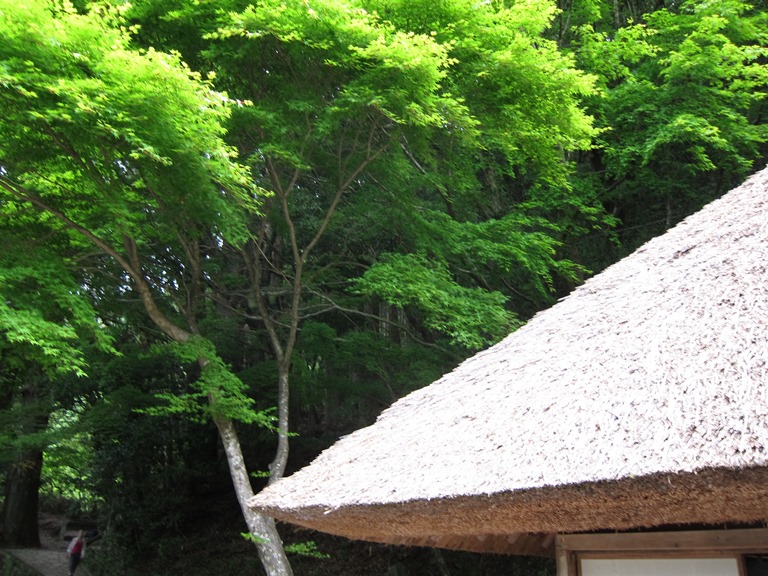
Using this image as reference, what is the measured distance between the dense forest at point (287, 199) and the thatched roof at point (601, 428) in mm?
3189

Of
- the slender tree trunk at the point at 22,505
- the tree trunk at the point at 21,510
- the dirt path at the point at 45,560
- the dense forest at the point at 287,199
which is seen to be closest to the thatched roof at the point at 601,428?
the dense forest at the point at 287,199

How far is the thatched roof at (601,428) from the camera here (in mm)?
2586

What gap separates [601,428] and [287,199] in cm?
785

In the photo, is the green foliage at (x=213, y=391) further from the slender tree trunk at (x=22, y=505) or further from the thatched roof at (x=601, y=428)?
the slender tree trunk at (x=22, y=505)

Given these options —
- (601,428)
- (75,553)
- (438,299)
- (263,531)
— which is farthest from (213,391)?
(75,553)

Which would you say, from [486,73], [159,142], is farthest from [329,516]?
[486,73]

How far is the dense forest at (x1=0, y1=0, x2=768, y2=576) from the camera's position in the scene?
657 centimetres

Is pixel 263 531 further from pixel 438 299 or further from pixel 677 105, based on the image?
pixel 677 105

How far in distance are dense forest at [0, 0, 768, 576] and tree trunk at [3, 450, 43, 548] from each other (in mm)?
45

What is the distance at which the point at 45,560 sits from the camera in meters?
13.3

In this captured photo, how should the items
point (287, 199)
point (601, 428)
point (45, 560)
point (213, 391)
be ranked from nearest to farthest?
point (601, 428)
point (213, 391)
point (287, 199)
point (45, 560)

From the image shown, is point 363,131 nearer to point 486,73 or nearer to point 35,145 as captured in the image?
point 486,73

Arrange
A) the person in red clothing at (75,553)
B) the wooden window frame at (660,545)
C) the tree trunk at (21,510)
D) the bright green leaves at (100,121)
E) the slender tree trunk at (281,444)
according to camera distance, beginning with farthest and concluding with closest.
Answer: the tree trunk at (21,510) → the person in red clothing at (75,553) → the slender tree trunk at (281,444) → the bright green leaves at (100,121) → the wooden window frame at (660,545)

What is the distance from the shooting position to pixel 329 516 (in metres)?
A: 4.16
